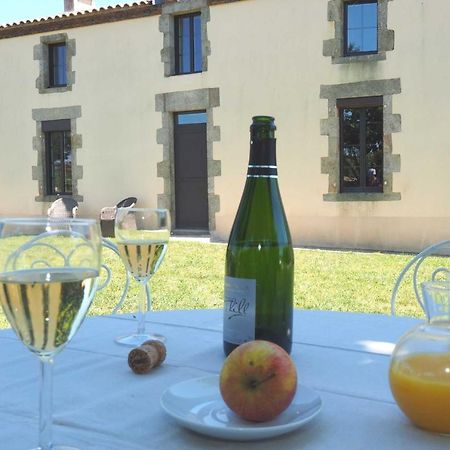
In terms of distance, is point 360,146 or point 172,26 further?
point 172,26

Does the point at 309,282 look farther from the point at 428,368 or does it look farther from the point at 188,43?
the point at 188,43

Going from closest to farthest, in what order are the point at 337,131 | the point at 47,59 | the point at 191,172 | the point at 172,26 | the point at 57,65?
the point at 337,131 < the point at 172,26 < the point at 191,172 < the point at 47,59 < the point at 57,65

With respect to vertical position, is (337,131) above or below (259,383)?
above

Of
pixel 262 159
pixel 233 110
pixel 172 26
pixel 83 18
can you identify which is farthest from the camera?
pixel 83 18

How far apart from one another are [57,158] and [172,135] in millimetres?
2958

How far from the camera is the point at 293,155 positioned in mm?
10359

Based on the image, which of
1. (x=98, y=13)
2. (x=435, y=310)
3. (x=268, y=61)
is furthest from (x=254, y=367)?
(x=98, y=13)

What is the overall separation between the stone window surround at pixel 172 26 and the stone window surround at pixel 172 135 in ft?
1.63

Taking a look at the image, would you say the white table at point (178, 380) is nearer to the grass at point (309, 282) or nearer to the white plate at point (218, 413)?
the white plate at point (218, 413)

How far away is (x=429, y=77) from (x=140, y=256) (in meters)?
9.12

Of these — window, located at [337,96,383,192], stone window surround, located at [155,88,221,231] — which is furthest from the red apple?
stone window surround, located at [155,88,221,231]

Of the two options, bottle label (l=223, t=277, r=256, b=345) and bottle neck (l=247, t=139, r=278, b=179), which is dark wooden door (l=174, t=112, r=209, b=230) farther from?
bottle label (l=223, t=277, r=256, b=345)

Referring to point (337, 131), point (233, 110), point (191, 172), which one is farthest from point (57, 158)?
point (337, 131)

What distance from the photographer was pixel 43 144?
12812 millimetres
